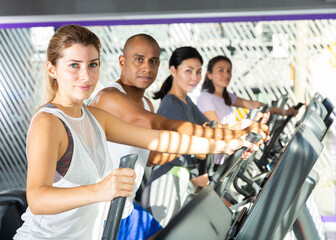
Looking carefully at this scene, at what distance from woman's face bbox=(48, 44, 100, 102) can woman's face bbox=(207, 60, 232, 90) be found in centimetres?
285

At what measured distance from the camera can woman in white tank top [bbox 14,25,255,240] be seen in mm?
1236

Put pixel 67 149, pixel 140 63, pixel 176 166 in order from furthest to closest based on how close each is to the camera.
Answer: pixel 176 166 < pixel 140 63 < pixel 67 149

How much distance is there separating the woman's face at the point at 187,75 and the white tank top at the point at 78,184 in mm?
1724

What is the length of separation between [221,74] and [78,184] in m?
3.01

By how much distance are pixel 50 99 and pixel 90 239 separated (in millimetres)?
479

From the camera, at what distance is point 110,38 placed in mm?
5410

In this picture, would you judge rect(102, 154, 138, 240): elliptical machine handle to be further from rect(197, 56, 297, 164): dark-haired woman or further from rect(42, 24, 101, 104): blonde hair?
rect(197, 56, 297, 164): dark-haired woman

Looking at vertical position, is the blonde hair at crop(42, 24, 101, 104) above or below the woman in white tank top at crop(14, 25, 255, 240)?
above

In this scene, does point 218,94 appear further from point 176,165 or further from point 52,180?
point 52,180

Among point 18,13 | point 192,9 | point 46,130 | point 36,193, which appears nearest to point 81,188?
point 36,193

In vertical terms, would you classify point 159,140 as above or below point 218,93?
below

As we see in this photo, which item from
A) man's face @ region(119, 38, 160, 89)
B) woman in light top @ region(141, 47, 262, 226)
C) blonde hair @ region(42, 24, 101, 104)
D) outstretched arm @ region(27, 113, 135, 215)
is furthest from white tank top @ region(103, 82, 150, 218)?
outstretched arm @ region(27, 113, 135, 215)

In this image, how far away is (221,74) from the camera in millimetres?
4293

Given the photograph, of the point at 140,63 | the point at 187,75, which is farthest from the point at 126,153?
the point at 187,75
